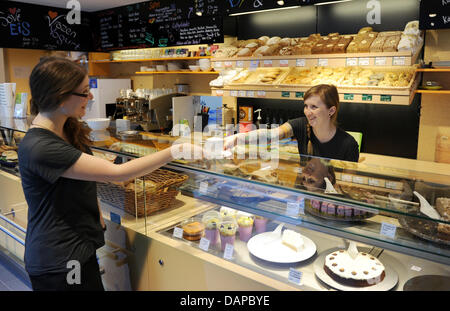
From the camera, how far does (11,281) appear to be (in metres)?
2.92

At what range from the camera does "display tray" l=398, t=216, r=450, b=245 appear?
4.32 feet

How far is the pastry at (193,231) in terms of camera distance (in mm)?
1789

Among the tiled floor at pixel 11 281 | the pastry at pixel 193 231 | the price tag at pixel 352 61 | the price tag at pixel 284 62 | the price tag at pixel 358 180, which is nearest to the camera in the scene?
the price tag at pixel 358 180

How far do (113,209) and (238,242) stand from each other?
0.83 metres

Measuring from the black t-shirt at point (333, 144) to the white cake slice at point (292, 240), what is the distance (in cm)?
107

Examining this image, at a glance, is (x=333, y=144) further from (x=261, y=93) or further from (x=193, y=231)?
(x=261, y=93)

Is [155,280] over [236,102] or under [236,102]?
under

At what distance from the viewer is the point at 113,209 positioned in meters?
2.14

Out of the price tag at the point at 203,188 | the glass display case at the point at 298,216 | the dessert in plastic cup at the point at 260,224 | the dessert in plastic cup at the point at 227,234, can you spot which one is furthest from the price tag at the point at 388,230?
the price tag at the point at 203,188

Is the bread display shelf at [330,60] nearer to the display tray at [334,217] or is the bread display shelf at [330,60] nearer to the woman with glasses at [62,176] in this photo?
the display tray at [334,217]

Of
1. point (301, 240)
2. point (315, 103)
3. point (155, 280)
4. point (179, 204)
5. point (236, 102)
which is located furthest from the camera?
point (236, 102)

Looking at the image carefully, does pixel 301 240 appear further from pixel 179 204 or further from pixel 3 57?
pixel 3 57

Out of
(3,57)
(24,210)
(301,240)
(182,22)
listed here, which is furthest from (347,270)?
(3,57)

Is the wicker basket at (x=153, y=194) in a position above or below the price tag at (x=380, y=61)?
below
